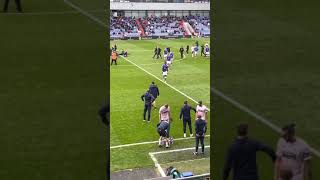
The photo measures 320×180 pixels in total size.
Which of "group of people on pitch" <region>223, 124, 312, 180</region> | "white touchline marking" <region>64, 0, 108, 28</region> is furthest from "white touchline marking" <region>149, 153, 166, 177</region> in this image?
"group of people on pitch" <region>223, 124, 312, 180</region>

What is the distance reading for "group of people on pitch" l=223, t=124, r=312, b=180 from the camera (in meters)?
4.75

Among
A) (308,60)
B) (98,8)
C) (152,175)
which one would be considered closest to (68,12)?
(98,8)

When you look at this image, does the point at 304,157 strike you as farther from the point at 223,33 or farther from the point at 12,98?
the point at 12,98

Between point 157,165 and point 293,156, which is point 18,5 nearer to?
point 293,156

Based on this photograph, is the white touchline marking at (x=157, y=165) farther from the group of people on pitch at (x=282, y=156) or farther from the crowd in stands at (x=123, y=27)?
the crowd in stands at (x=123, y=27)

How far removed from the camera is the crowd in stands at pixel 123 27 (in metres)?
46.0

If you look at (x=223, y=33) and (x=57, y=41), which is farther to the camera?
(x=223, y=33)

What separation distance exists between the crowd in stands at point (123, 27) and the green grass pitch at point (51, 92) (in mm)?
38406

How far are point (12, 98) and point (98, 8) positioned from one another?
1.51m

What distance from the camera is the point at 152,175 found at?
9094 millimetres

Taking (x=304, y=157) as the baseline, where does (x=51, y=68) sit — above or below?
above

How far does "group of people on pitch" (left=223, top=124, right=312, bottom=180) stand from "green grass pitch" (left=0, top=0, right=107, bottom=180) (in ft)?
5.63

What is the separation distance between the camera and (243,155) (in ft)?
15.6

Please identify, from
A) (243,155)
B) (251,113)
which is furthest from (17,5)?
(251,113)
